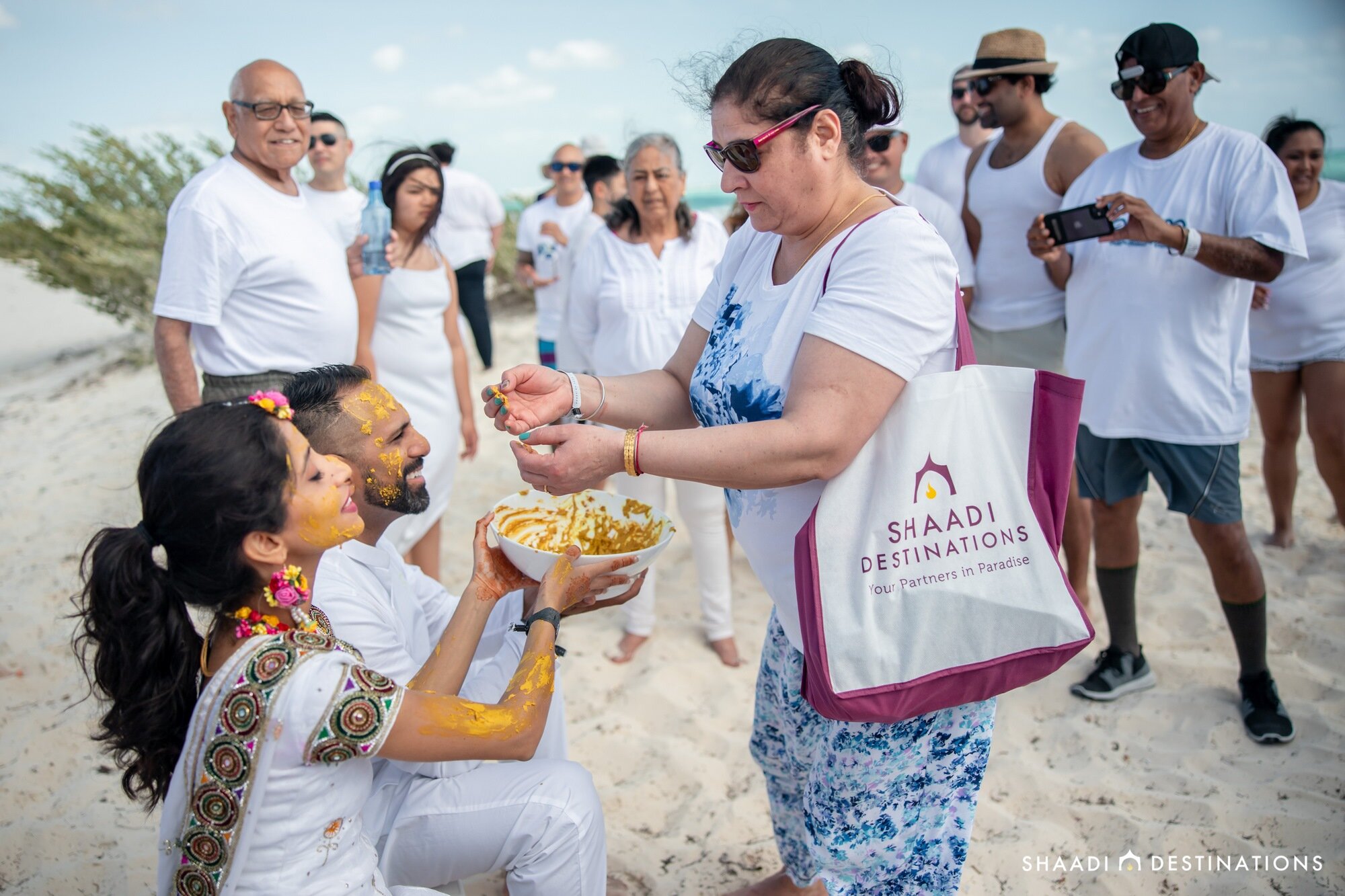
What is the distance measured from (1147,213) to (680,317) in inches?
78.9

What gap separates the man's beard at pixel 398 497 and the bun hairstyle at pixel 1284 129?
4382 mm

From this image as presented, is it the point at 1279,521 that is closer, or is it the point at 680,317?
the point at 680,317

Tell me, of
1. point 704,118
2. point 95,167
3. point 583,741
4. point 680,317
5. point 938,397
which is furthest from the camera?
point 95,167

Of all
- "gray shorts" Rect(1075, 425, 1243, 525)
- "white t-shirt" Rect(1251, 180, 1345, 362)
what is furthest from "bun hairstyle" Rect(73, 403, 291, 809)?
"white t-shirt" Rect(1251, 180, 1345, 362)

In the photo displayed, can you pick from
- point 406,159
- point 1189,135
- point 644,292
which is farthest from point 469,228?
point 1189,135

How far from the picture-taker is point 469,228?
7863 mm

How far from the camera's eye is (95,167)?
998 centimetres

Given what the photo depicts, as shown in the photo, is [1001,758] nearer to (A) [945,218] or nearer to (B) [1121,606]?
(B) [1121,606]

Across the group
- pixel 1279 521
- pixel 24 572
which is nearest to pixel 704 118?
pixel 1279 521

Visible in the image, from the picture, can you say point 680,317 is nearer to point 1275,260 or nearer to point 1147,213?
point 1147,213

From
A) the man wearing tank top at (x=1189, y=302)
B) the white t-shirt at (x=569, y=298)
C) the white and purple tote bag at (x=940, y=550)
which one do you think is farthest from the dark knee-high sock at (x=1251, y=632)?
the white t-shirt at (x=569, y=298)

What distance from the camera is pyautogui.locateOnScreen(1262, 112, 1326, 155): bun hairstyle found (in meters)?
4.43

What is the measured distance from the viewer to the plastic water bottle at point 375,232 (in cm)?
397

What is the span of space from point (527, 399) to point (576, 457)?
1.35 feet
